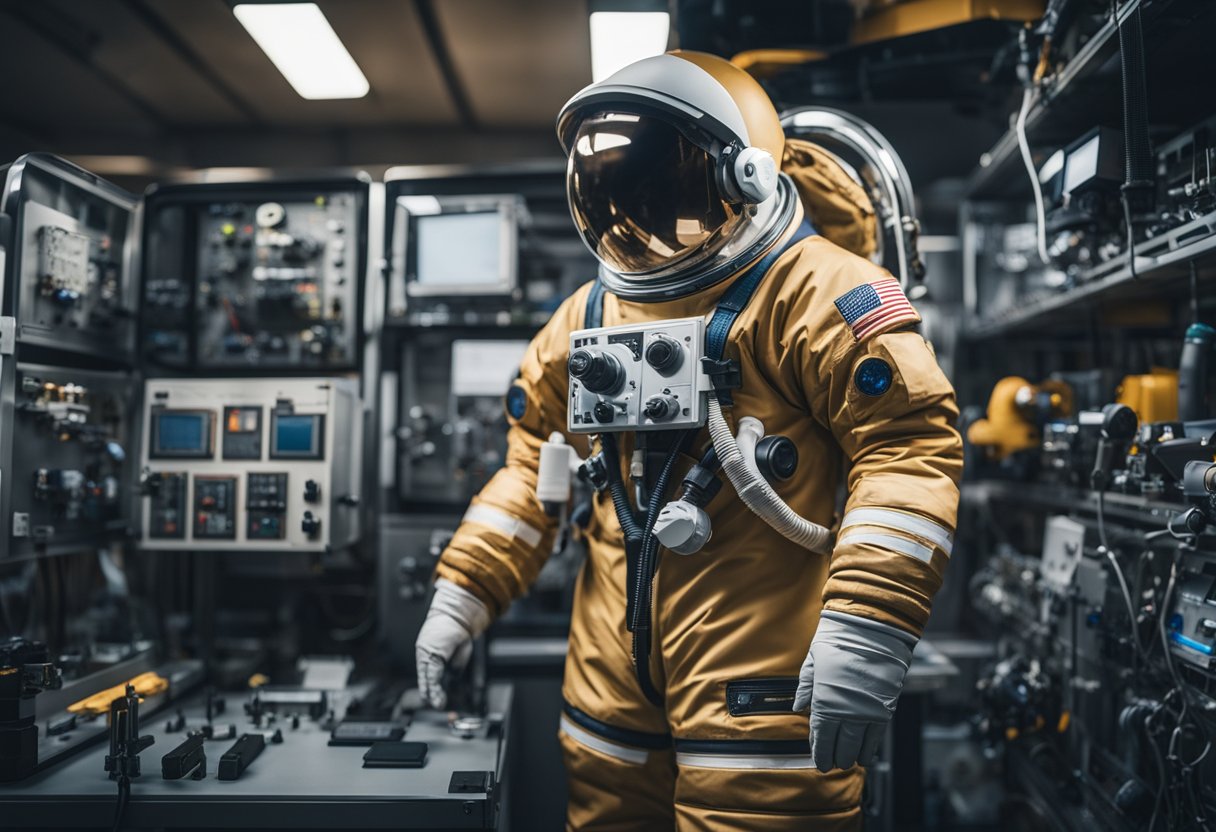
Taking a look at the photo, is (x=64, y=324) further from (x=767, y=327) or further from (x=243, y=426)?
(x=767, y=327)

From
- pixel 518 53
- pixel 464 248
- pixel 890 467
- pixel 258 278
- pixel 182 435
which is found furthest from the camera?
pixel 518 53

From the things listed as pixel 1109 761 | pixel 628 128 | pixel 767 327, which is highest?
pixel 628 128

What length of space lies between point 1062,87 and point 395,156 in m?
3.88

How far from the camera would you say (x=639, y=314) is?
191cm

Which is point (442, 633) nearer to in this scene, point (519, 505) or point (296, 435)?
point (519, 505)

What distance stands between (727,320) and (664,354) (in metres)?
0.16

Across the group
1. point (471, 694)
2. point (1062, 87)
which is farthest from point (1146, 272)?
point (471, 694)

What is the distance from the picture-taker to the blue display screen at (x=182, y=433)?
104 inches

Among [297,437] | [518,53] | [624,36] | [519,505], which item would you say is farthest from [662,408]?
[518,53]

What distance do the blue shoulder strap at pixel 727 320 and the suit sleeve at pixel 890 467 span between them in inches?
6.9

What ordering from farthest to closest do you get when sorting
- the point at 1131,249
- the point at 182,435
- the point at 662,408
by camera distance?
the point at 182,435
the point at 1131,249
the point at 662,408

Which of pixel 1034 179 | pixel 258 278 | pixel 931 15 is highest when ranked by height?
pixel 931 15

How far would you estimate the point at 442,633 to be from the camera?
1965 millimetres

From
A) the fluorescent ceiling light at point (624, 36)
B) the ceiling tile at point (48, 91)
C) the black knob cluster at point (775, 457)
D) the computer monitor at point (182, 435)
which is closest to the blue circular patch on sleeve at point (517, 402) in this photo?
the black knob cluster at point (775, 457)
